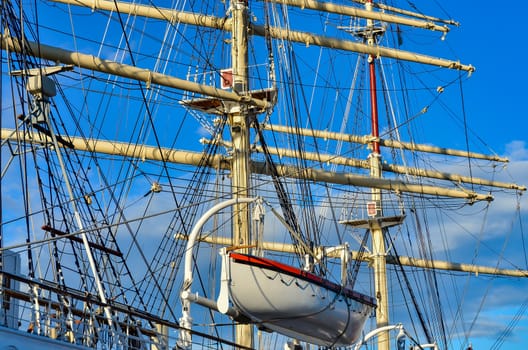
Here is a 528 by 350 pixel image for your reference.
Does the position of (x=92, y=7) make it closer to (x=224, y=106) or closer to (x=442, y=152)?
(x=224, y=106)

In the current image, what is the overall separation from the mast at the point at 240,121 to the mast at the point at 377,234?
14.9m

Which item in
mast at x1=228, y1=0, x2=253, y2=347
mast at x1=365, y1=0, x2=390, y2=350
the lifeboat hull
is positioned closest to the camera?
the lifeboat hull

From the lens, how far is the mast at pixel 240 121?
3116 cm

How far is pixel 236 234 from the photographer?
31.2m

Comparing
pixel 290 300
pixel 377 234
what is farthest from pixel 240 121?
pixel 377 234

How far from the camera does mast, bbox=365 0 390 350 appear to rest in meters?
48.6

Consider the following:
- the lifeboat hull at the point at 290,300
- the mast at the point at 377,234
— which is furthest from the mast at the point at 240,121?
the mast at the point at 377,234

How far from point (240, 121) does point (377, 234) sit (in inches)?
726

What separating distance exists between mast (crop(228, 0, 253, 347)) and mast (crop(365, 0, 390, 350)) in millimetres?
14943

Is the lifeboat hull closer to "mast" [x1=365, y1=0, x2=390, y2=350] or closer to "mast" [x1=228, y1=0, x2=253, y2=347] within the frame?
"mast" [x1=228, y1=0, x2=253, y2=347]

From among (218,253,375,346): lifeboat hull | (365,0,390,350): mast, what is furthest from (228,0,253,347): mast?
(365,0,390,350): mast

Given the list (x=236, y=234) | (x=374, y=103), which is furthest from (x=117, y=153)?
(x=374, y=103)

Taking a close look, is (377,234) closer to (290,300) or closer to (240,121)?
(240,121)

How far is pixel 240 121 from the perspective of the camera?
1332 inches
